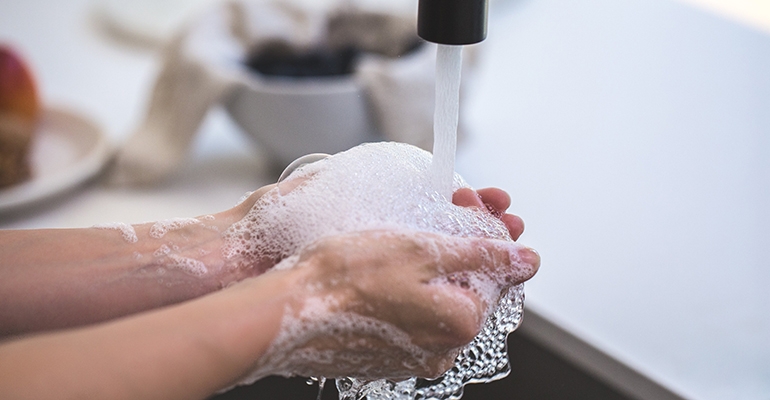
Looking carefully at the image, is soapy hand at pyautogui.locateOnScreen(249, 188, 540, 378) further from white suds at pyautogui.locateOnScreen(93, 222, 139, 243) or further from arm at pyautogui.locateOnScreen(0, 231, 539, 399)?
white suds at pyautogui.locateOnScreen(93, 222, 139, 243)

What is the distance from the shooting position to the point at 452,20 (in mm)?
292

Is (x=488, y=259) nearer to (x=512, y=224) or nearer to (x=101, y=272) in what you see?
(x=512, y=224)

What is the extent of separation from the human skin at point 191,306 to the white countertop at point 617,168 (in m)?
0.20

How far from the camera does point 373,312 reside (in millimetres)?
343

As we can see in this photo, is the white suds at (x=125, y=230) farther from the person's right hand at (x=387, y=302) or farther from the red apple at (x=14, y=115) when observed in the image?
the red apple at (x=14, y=115)

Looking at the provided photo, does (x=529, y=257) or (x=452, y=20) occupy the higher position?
(x=452, y=20)

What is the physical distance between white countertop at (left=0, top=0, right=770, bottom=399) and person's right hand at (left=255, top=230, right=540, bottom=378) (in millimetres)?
192

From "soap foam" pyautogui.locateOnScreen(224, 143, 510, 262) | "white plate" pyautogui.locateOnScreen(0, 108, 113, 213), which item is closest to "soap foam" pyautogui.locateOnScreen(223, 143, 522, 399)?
"soap foam" pyautogui.locateOnScreen(224, 143, 510, 262)

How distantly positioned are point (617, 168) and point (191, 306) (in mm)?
484

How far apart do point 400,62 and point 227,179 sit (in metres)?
0.21

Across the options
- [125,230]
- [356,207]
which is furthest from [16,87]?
[356,207]

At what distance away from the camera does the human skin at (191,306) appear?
29cm

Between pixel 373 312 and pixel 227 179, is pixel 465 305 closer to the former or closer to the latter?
pixel 373 312

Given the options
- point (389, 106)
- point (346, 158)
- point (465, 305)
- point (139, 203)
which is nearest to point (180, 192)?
point (139, 203)
